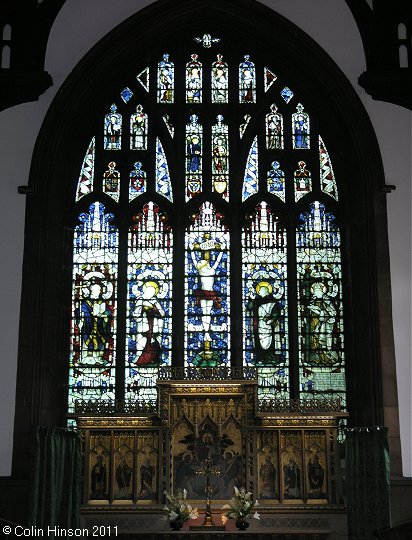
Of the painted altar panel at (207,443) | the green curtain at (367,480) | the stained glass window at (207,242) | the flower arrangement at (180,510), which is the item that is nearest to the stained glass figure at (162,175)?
the stained glass window at (207,242)

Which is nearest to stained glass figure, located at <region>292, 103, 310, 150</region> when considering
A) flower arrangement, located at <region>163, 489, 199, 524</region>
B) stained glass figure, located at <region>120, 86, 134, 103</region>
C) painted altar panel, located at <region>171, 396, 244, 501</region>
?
stained glass figure, located at <region>120, 86, 134, 103</region>

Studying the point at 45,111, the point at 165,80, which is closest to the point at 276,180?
the point at 165,80

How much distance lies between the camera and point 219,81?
57.1ft

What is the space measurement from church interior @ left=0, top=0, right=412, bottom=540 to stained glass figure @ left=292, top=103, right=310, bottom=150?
0.08 feet

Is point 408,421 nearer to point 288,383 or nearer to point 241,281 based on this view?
point 288,383

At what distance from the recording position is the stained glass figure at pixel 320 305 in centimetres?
1593

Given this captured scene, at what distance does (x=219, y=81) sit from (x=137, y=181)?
7.64ft

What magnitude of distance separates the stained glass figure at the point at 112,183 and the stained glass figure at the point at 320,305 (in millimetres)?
3129

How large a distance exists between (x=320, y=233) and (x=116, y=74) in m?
4.40

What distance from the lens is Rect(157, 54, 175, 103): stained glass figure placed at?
56.7 feet

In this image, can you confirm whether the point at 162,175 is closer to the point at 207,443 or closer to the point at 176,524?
the point at 207,443

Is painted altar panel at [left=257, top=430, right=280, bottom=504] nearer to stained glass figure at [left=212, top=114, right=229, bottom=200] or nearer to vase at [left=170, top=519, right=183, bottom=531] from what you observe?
vase at [left=170, top=519, right=183, bottom=531]

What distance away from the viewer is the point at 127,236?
54.4 feet

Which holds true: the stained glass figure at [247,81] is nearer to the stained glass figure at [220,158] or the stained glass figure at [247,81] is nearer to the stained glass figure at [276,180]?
the stained glass figure at [220,158]
